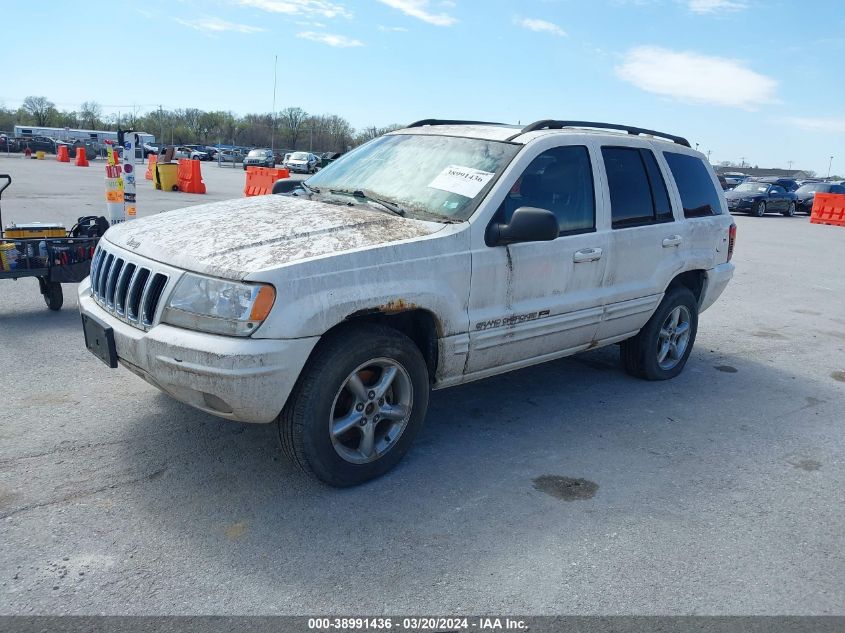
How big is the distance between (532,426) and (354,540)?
1.84 m

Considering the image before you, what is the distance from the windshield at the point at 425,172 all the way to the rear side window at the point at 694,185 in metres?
1.93

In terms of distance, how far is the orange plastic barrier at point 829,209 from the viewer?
25.4 metres

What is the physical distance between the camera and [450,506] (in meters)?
3.54

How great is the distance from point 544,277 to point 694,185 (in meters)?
2.26

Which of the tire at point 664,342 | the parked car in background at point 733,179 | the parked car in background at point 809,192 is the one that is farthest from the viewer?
the parked car in background at point 733,179

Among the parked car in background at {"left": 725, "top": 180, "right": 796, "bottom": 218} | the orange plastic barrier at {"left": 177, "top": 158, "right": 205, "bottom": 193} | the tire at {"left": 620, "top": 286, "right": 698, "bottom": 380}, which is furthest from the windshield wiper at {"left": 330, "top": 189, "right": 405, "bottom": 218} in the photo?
the parked car in background at {"left": 725, "top": 180, "right": 796, "bottom": 218}

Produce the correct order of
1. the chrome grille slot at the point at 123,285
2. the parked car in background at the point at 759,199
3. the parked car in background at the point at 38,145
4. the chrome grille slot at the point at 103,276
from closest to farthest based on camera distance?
1. the chrome grille slot at the point at 123,285
2. the chrome grille slot at the point at 103,276
3. the parked car in background at the point at 759,199
4. the parked car in background at the point at 38,145

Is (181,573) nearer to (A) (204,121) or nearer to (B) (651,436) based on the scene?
(B) (651,436)

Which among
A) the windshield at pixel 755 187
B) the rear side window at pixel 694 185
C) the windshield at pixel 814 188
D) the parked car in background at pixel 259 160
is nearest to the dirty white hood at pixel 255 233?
the rear side window at pixel 694 185

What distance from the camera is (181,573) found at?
287 cm

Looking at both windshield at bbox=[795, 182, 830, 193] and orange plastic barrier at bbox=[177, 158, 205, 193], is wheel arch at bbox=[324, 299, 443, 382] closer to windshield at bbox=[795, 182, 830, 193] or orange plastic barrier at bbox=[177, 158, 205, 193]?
orange plastic barrier at bbox=[177, 158, 205, 193]

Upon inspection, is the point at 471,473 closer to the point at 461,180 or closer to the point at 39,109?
the point at 461,180

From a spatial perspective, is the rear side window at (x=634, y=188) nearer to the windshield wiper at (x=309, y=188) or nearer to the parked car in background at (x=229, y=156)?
the windshield wiper at (x=309, y=188)

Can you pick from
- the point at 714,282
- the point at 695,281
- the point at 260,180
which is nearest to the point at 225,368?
the point at 695,281
